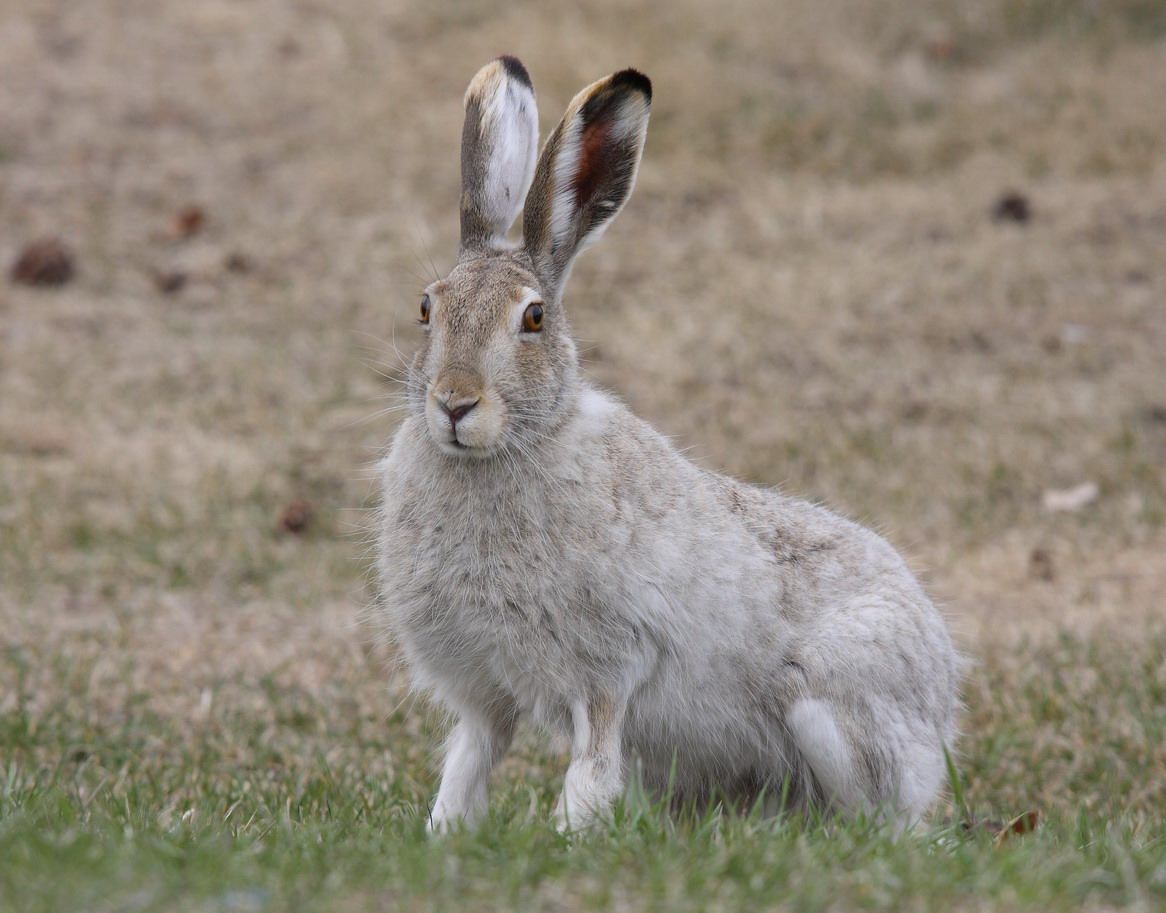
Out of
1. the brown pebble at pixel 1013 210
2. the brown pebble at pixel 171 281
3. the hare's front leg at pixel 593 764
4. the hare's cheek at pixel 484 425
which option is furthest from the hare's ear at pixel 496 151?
the brown pebble at pixel 1013 210

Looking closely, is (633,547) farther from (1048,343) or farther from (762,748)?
(1048,343)

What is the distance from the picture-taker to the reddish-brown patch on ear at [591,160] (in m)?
3.64

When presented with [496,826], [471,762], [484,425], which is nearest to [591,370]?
[471,762]

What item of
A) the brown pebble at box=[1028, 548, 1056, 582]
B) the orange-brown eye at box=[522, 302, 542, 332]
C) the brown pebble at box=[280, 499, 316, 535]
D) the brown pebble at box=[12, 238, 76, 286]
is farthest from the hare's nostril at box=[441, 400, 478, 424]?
the brown pebble at box=[12, 238, 76, 286]

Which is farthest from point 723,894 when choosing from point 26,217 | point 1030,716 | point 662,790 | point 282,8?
point 282,8

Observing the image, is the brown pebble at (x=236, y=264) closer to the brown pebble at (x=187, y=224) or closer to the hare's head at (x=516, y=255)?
the brown pebble at (x=187, y=224)

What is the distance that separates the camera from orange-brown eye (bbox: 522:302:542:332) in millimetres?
3492

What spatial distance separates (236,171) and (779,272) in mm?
4777

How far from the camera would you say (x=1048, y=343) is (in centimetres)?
884

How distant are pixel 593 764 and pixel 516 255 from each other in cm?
138

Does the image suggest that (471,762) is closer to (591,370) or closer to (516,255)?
(516,255)

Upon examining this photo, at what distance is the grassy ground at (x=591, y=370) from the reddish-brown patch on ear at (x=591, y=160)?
168cm

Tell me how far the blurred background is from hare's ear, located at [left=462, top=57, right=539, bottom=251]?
0.67m

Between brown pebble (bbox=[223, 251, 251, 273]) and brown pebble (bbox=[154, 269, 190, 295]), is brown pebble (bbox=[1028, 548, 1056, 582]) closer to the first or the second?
brown pebble (bbox=[223, 251, 251, 273])
